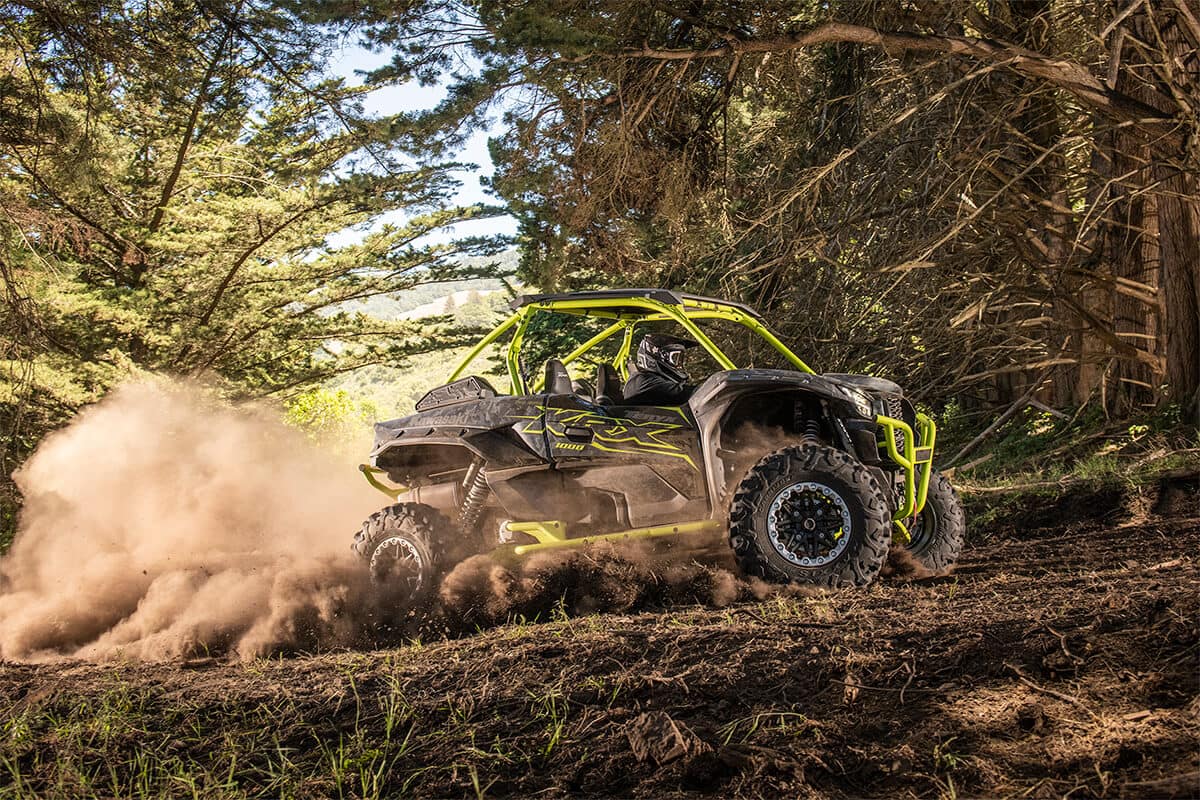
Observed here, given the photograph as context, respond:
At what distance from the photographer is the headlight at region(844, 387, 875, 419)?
23.2 feet

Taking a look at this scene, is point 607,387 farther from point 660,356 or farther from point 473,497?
point 473,497

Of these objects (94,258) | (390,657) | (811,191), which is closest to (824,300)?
(811,191)

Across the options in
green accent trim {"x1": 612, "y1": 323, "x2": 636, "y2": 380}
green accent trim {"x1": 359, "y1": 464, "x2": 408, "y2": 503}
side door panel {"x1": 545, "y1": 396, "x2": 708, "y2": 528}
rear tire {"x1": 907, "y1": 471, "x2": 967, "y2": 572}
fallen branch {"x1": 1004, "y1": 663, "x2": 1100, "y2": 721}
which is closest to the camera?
fallen branch {"x1": 1004, "y1": 663, "x2": 1100, "y2": 721}

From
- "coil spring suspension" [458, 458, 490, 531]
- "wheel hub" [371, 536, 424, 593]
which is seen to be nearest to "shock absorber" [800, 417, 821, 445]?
"coil spring suspension" [458, 458, 490, 531]

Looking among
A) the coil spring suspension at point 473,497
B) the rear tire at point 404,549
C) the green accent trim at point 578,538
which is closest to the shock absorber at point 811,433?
the green accent trim at point 578,538

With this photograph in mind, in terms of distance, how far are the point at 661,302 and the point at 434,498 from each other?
7.81 ft

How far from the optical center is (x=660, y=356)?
775cm

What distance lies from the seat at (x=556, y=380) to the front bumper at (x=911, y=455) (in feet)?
7.50

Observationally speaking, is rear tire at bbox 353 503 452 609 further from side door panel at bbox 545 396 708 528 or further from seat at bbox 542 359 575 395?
seat at bbox 542 359 575 395

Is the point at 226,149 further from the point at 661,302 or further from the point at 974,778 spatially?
the point at 974,778

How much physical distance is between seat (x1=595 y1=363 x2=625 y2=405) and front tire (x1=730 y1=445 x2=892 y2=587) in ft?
4.62

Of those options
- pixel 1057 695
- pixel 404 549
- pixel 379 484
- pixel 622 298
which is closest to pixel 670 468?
pixel 622 298

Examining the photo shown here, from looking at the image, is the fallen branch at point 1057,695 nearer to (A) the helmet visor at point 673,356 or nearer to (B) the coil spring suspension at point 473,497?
(A) the helmet visor at point 673,356

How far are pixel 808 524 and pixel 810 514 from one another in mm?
68
